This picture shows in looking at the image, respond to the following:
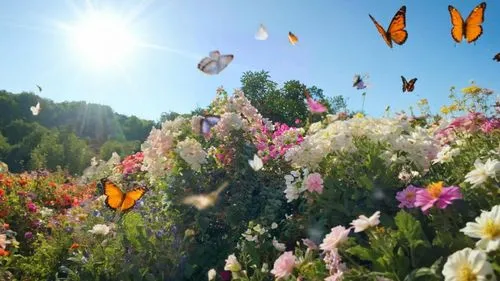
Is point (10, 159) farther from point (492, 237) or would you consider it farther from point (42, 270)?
point (492, 237)

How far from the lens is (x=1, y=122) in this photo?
34.4 meters

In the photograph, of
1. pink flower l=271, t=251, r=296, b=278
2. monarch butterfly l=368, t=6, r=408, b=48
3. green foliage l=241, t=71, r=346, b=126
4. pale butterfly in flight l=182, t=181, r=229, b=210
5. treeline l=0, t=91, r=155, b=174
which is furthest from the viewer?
treeline l=0, t=91, r=155, b=174

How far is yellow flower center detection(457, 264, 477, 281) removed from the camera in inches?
68.7

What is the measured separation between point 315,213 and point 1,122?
35.7 m

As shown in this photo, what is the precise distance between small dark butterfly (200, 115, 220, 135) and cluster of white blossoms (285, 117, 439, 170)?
134 cm

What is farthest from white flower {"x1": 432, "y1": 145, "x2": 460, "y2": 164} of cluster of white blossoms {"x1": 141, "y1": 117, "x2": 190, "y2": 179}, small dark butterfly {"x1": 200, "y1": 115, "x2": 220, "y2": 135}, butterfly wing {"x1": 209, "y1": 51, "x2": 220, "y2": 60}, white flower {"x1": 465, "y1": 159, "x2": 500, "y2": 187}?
butterfly wing {"x1": 209, "y1": 51, "x2": 220, "y2": 60}

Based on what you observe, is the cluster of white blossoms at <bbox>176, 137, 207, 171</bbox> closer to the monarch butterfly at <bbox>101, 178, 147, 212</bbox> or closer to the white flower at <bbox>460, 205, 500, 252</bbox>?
the monarch butterfly at <bbox>101, 178, 147, 212</bbox>

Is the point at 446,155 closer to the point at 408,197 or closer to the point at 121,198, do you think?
the point at 408,197

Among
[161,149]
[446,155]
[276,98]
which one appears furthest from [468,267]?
[276,98]

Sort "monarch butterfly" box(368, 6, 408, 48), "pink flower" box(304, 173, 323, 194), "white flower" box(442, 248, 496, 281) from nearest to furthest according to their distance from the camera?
1. "white flower" box(442, 248, 496, 281)
2. "pink flower" box(304, 173, 323, 194)
3. "monarch butterfly" box(368, 6, 408, 48)

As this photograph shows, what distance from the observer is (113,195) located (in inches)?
195

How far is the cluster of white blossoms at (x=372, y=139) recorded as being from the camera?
3.56 m

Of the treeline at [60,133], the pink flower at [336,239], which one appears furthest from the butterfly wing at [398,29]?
the treeline at [60,133]

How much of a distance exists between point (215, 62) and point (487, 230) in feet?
16.2
